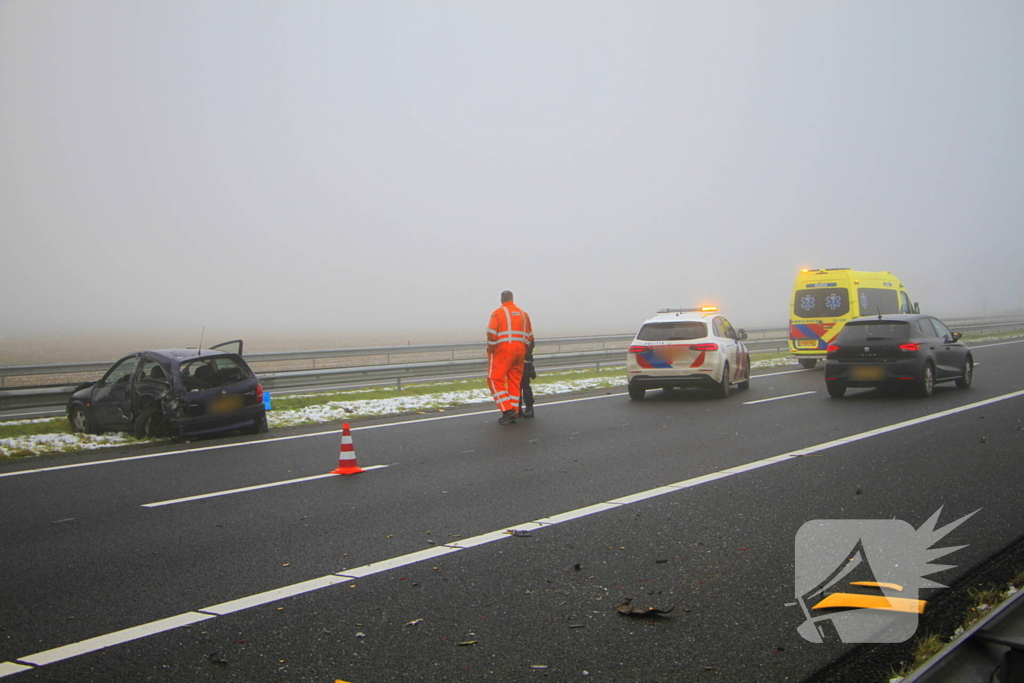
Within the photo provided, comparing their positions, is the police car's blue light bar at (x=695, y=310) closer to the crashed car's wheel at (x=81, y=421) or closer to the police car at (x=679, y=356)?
the police car at (x=679, y=356)

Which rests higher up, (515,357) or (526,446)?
(515,357)

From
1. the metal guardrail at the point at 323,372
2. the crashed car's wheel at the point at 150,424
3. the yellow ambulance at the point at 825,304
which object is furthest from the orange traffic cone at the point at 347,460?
the yellow ambulance at the point at 825,304

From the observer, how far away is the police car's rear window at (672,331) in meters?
15.8

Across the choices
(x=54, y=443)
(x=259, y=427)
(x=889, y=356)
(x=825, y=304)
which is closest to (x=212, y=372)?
(x=259, y=427)

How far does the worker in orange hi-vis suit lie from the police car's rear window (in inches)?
154

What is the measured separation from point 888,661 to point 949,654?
2.52 ft

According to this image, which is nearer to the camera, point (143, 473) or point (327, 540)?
point (327, 540)

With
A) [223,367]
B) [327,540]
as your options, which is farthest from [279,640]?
[223,367]

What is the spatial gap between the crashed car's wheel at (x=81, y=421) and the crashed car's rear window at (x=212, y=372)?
5.97ft

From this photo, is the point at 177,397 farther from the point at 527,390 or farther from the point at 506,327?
the point at 527,390

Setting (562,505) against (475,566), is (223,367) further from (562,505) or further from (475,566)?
(475,566)

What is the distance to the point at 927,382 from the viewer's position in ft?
49.0

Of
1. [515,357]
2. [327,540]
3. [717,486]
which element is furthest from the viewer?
[515,357]

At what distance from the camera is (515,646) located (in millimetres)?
3941
